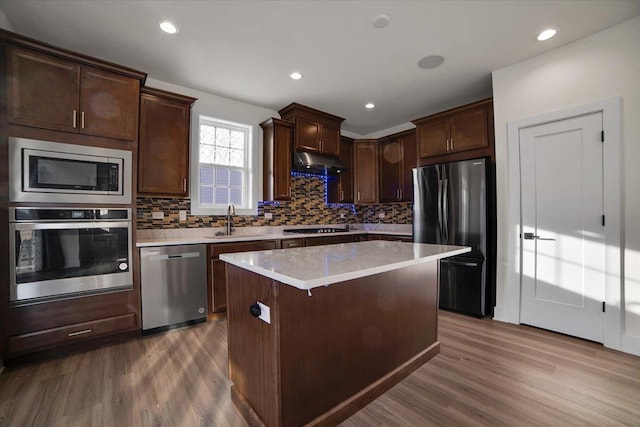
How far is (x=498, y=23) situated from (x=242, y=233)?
3.50 m

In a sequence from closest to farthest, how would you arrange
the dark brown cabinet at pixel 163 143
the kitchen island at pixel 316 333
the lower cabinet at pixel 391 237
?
1. the kitchen island at pixel 316 333
2. the dark brown cabinet at pixel 163 143
3. the lower cabinet at pixel 391 237

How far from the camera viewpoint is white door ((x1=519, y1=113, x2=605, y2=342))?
244cm

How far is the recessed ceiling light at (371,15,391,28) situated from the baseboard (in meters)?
3.06

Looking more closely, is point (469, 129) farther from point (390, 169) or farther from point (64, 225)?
point (64, 225)

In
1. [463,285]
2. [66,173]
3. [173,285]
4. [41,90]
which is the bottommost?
[463,285]

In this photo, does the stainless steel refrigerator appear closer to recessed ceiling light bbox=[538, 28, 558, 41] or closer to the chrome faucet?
recessed ceiling light bbox=[538, 28, 558, 41]

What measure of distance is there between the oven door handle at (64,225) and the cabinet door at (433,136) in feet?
11.7

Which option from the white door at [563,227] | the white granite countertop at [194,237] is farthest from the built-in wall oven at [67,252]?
the white door at [563,227]

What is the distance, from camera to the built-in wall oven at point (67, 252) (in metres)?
2.09

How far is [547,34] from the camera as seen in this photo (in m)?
2.41

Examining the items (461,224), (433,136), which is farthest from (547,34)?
(461,224)

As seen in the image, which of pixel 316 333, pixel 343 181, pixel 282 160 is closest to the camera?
pixel 316 333

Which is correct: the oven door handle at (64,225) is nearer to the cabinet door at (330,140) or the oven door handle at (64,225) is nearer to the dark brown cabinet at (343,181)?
the cabinet door at (330,140)

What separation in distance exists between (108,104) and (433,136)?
3614 millimetres
